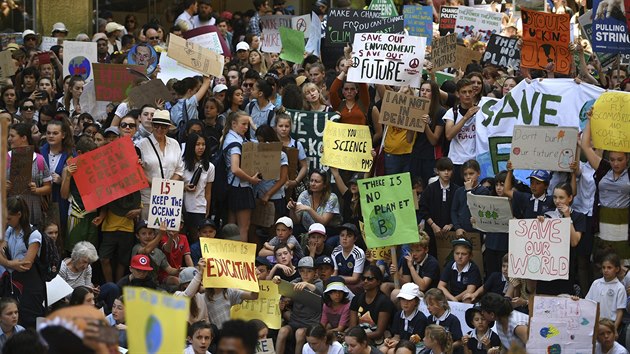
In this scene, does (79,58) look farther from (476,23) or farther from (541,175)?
(541,175)

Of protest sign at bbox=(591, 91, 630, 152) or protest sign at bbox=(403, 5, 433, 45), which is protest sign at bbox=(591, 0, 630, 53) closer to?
protest sign at bbox=(591, 91, 630, 152)

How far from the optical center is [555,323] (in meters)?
12.3

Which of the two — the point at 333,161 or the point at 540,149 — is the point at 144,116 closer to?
the point at 333,161

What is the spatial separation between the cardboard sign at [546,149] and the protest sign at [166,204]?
2886 mm

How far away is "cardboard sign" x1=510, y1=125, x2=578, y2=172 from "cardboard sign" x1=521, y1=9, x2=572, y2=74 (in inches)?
70.6

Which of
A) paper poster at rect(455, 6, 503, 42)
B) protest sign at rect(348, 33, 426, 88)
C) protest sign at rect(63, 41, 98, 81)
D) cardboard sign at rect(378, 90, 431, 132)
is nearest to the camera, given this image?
cardboard sign at rect(378, 90, 431, 132)

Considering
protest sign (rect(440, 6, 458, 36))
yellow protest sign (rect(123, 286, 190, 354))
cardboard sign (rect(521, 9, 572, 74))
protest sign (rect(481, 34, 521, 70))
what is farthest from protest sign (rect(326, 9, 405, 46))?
yellow protest sign (rect(123, 286, 190, 354))

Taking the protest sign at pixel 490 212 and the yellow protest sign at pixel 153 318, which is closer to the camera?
the yellow protest sign at pixel 153 318

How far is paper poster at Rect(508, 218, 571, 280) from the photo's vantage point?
1269cm

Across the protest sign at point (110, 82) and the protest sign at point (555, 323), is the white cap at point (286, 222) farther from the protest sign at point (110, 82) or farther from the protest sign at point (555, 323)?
the protest sign at point (110, 82)

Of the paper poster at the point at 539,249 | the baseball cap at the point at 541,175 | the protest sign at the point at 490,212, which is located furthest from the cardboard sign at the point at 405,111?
the paper poster at the point at 539,249

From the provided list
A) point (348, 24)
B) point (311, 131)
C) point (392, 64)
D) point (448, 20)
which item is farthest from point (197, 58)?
point (448, 20)

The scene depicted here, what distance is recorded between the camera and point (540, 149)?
1341 centimetres

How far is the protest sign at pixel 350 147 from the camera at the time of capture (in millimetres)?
15094
